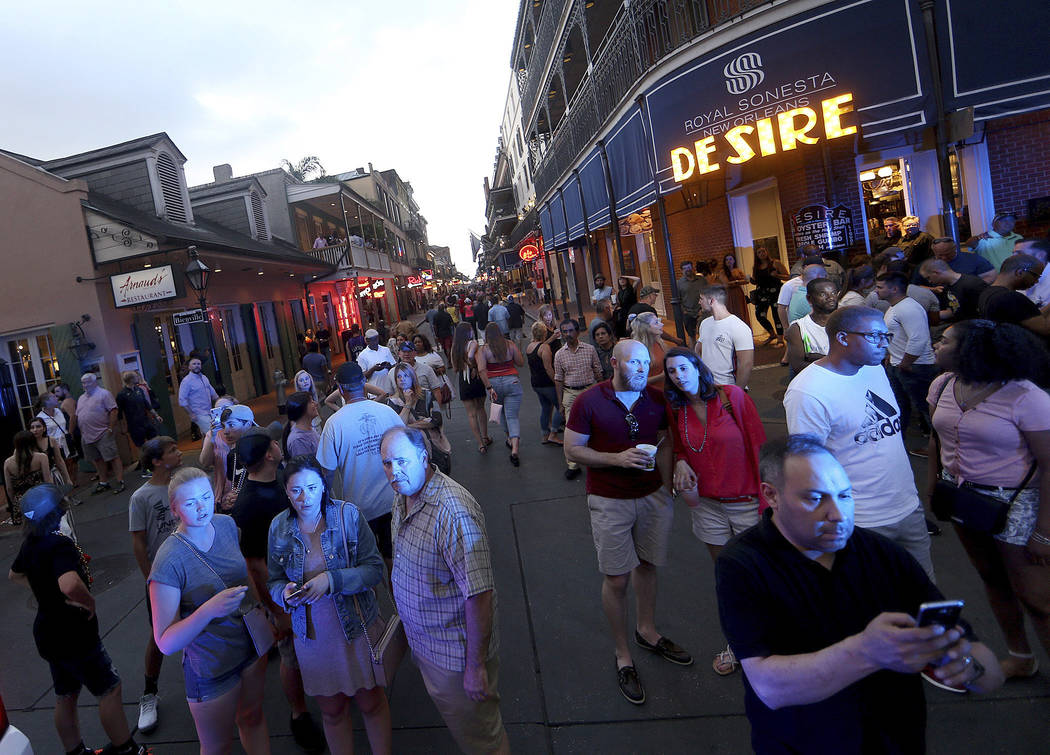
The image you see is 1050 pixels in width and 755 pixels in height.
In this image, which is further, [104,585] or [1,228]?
[1,228]

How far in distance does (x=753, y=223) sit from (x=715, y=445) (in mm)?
11554

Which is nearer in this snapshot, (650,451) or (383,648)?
(383,648)

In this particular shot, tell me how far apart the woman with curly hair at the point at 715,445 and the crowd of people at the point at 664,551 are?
0.04ft

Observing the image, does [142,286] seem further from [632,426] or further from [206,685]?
[632,426]

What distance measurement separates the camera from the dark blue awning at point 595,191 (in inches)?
615

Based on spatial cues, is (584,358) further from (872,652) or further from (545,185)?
(545,185)

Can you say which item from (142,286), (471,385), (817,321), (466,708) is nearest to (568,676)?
(466,708)

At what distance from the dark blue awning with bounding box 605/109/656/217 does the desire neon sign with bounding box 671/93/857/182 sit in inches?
58.1

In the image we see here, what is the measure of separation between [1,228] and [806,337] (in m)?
15.6

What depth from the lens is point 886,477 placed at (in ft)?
9.73

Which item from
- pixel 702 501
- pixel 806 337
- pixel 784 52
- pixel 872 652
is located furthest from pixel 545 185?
pixel 872 652

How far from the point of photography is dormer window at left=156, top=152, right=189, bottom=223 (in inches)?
646

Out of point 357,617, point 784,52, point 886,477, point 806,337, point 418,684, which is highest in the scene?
point 784,52

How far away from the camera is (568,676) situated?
3807 millimetres
